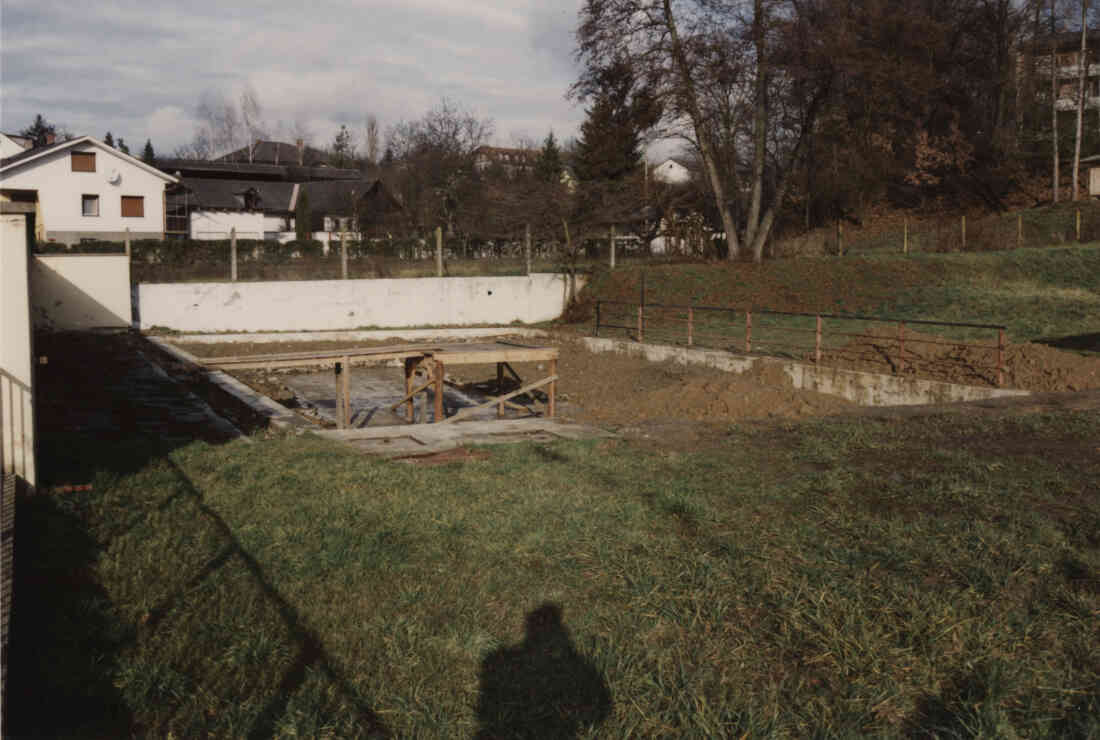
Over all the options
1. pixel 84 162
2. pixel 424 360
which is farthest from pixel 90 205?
pixel 424 360

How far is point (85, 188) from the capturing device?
1714 inches

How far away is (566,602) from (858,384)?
9944 millimetres

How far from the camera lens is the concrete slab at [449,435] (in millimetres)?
8391

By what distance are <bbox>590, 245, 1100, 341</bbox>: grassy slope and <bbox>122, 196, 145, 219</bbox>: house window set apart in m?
30.3

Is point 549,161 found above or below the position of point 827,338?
above

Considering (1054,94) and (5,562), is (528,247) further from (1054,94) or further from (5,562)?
(1054,94)

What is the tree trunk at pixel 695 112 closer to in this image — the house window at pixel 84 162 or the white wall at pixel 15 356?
the white wall at pixel 15 356

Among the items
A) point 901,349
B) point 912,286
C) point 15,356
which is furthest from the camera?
point 912,286

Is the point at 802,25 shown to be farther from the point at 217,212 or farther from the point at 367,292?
the point at 217,212

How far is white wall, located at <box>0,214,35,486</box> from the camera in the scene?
233 inches

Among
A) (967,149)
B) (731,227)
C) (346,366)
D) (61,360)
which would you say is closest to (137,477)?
(346,366)

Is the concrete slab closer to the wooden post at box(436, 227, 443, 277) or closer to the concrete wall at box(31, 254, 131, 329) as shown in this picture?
the concrete wall at box(31, 254, 131, 329)

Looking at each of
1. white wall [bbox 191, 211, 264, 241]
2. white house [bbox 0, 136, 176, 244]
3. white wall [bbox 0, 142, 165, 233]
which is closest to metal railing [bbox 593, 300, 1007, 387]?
white house [bbox 0, 136, 176, 244]

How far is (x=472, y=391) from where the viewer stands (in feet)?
54.9
